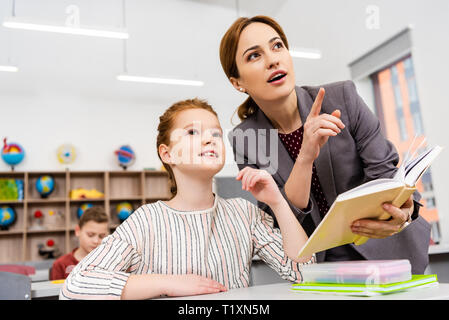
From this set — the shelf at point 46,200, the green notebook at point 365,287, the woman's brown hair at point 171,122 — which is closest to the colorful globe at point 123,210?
the shelf at point 46,200

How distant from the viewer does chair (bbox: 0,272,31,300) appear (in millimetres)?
1493

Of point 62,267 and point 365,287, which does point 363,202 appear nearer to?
point 365,287

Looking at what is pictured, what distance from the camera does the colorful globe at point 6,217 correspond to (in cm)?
551

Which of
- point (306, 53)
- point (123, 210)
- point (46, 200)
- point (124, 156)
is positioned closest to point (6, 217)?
point (46, 200)

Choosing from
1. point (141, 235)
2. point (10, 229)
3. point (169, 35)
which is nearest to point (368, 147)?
point (141, 235)

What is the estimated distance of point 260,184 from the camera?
100cm

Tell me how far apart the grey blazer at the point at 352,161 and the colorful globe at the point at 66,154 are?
550 centimetres

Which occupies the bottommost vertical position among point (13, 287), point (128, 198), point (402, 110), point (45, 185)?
point (13, 287)

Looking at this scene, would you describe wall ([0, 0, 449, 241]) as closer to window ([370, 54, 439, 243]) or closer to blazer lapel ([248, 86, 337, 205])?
window ([370, 54, 439, 243])

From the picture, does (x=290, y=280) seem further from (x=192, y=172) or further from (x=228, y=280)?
(x=192, y=172)

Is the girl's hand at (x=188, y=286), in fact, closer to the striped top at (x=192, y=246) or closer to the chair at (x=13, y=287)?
the striped top at (x=192, y=246)

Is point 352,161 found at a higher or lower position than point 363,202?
higher

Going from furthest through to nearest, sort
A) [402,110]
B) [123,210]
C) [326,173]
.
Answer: [123,210], [402,110], [326,173]

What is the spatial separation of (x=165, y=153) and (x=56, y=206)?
5.31 metres
